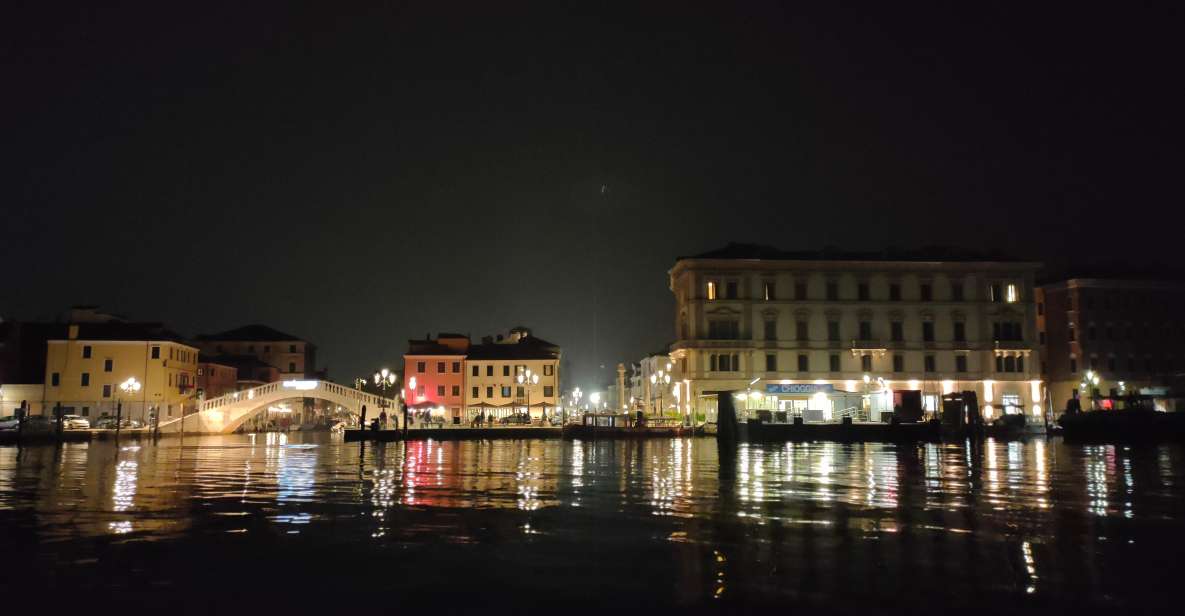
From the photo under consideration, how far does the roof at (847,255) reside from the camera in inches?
2434

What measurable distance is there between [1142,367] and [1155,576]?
68351mm

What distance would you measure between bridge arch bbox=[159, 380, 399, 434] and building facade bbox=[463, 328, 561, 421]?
16850 mm

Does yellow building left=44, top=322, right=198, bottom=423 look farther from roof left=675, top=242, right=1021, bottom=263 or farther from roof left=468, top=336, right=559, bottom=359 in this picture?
roof left=675, top=242, right=1021, bottom=263

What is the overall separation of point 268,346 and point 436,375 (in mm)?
25261

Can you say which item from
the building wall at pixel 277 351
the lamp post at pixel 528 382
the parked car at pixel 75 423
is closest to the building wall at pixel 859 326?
the lamp post at pixel 528 382

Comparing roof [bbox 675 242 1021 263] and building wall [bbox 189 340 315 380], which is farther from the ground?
roof [bbox 675 242 1021 263]

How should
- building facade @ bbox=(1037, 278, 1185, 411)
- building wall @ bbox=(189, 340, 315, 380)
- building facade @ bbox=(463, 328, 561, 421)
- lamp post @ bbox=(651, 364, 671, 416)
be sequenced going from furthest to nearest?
building wall @ bbox=(189, 340, 315, 380) → building facade @ bbox=(463, 328, 561, 421) → lamp post @ bbox=(651, 364, 671, 416) → building facade @ bbox=(1037, 278, 1185, 411)

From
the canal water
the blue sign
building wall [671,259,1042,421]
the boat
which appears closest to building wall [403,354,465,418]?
building wall [671,259,1042,421]

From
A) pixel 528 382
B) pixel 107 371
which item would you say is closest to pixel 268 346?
pixel 107 371

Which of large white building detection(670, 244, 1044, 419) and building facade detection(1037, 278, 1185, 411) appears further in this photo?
building facade detection(1037, 278, 1185, 411)

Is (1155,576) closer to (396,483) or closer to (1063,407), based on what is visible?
(396,483)

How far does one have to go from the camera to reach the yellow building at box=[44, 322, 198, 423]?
62625 millimetres

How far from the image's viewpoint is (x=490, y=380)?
3000 inches

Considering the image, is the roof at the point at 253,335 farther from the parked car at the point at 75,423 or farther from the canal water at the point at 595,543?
the canal water at the point at 595,543
